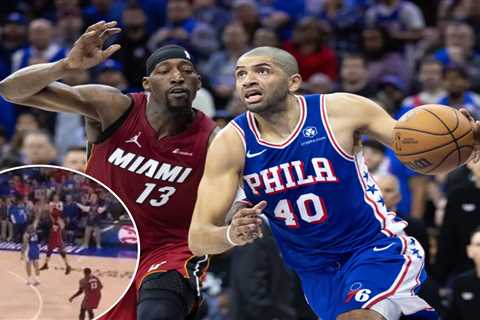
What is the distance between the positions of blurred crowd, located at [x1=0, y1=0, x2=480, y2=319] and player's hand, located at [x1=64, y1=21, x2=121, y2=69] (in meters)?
2.88

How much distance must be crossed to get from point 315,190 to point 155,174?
1.10 meters

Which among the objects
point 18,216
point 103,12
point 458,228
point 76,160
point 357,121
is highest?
point 103,12

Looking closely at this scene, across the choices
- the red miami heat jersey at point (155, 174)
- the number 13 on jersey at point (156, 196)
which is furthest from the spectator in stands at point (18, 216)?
the number 13 on jersey at point (156, 196)

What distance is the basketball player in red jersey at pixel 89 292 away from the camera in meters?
6.67

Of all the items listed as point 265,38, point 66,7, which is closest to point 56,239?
point 265,38

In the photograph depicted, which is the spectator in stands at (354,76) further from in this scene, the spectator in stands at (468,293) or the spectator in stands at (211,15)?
the spectator in stands at (468,293)

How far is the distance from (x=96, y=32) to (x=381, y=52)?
673 centimetres

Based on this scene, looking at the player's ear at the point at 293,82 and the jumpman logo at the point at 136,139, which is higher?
the player's ear at the point at 293,82

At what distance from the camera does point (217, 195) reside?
605 centimetres

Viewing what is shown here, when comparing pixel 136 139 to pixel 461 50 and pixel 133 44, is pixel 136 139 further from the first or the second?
pixel 461 50

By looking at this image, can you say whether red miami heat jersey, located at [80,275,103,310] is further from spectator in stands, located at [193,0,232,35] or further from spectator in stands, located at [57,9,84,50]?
spectator in stands, located at [193,0,232,35]

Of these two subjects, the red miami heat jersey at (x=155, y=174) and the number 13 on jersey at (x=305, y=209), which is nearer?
the number 13 on jersey at (x=305, y=209)

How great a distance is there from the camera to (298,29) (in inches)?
502

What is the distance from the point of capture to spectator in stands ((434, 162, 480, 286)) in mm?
9109
